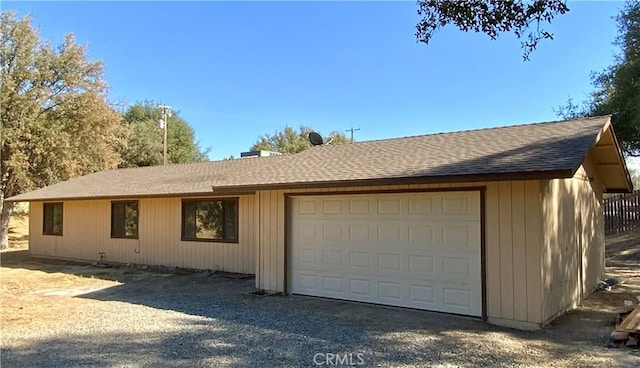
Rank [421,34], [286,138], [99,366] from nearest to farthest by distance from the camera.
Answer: [99,366]
[421,34]
[286,138]

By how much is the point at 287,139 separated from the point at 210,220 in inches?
1469

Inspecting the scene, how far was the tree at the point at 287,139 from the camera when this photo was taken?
48.8 m

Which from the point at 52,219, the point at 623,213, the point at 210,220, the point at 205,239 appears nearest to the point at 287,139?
the point at 52,219

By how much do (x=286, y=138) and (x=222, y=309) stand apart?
42.6m

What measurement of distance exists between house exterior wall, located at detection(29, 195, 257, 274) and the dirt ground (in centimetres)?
71

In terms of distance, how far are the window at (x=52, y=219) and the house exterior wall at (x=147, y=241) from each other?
0.22 metres

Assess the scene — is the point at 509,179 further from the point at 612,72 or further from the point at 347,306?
the point at 612,72

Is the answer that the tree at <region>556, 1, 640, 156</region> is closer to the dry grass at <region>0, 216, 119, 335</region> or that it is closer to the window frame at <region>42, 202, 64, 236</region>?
the dry grass at <region>0, 216, 119, 335</region>

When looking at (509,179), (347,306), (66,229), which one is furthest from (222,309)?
(66,229)

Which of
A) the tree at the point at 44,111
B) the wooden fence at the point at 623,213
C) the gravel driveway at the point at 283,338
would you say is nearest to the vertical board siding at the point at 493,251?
the gravel driveway at the point at 283,338

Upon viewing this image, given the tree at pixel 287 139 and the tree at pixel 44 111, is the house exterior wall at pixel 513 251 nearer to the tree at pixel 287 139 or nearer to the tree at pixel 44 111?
the tree at pixel 44 111

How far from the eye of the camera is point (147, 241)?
555 inches

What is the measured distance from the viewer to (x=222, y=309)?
26.0 ft

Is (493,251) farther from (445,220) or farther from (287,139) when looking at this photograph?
(287,139)
